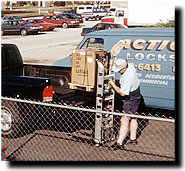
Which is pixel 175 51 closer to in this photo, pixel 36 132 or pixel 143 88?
pixel 143 88

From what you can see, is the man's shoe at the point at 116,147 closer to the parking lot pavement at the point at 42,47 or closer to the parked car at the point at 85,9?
the parking lot pavement at the point at 42,47

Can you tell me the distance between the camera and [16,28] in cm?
2808

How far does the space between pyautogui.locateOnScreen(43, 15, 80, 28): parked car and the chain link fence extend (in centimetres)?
2833

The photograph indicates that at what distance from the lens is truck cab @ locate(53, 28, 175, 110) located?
22.9 feet

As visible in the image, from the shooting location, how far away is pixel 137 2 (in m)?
29.5

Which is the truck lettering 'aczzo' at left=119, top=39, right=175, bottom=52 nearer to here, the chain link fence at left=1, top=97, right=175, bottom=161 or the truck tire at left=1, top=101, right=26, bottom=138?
the chain link fence at left=1, top=97, right=175, bottom=161

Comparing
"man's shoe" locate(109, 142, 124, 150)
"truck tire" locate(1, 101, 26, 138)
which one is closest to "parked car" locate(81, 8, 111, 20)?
"truck tire" locate(1, 101, 26, 138)

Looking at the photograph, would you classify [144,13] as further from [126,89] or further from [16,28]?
[126,89]

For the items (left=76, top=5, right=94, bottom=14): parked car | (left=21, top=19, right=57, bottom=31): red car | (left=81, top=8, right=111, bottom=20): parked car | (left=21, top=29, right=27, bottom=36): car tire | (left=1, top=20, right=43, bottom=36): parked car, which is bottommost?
(left=21, top=29, right=27, bottom=36): car tire

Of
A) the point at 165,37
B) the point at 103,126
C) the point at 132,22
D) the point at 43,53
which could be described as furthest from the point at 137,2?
the point at 103,126

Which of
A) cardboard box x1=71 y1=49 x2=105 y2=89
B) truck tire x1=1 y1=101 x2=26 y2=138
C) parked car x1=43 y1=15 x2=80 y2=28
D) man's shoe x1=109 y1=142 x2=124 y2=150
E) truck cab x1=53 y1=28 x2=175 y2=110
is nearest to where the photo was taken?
man's shoe x1=109 y1=142 x2=124 y2=150

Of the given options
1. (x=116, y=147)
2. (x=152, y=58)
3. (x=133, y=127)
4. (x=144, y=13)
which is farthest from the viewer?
(x=144, y=13)

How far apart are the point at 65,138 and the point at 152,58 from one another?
2578 millimetres

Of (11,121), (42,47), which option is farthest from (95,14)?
(11,121)
